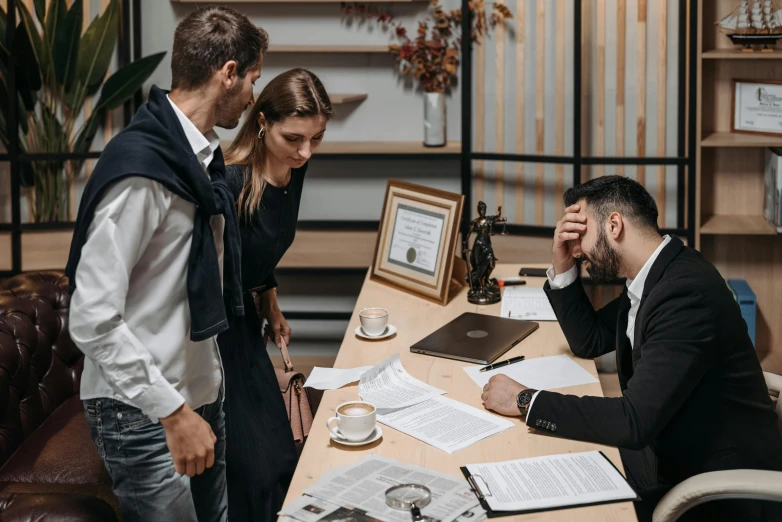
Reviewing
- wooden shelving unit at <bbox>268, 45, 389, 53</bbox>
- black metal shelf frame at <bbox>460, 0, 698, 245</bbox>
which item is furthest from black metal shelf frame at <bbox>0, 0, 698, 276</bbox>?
wooden shelving unit at <bbox>268, 45, 389, 53</bbox>

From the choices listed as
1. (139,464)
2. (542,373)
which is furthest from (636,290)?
(139,464)

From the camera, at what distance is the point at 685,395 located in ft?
6.69

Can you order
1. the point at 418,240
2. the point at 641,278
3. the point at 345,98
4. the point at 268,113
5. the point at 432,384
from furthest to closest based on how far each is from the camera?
the point at 345,98 → the point at 418,240 → the point at 268,113 → the point at 432,384 → the point at 641,278

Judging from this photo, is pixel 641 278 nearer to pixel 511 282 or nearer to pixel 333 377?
pixel 333 377

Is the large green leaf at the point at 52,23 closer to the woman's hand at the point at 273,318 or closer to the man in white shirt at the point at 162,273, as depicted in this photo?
the woman's hand at the point at 273,318

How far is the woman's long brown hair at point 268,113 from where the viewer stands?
2.45 metres

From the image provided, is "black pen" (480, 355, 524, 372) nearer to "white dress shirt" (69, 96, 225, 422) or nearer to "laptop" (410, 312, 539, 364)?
"laptop" (410, 312, 539, 364)

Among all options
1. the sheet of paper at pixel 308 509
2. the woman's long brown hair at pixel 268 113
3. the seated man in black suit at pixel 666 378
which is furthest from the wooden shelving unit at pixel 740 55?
the sheet of paper at pixel 308 509

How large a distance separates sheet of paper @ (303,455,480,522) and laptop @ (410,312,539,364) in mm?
700

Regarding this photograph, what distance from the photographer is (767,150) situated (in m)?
4.07

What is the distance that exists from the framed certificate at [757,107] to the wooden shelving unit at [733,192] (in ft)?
0.12

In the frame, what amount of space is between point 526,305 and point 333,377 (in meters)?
0.89

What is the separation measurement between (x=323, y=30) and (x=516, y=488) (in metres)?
3.20

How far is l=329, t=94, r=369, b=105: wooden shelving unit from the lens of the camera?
424 cm
